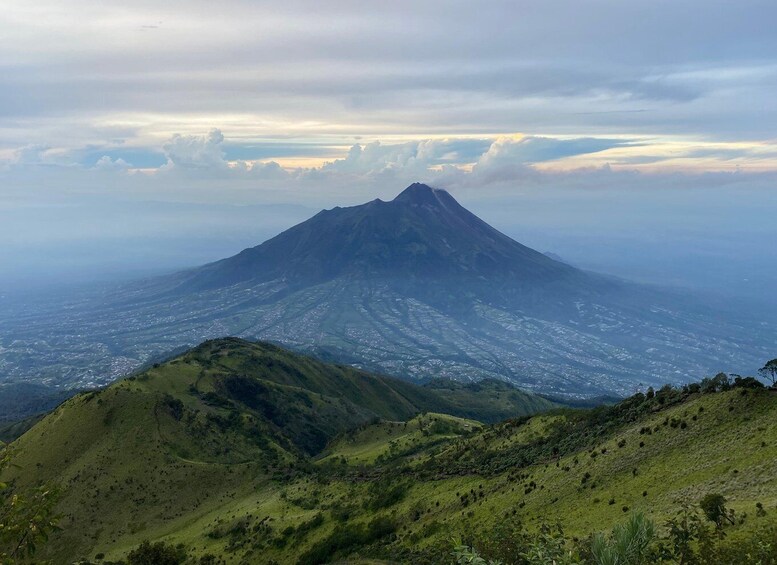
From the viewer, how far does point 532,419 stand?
64.4 meters

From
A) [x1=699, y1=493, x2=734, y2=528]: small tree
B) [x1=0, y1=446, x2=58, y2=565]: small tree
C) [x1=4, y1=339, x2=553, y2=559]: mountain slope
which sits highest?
[x1=0, y1=446, x2=58, y2=565]: small tree

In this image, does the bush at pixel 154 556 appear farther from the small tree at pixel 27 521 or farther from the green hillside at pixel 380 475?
the small tree at pixel 27 521

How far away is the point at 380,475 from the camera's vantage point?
210 feet

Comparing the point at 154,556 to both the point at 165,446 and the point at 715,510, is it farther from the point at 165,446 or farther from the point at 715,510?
the point at 715,510

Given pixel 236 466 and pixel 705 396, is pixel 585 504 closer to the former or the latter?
pixel 705 396

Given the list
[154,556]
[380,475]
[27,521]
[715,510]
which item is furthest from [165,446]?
[715,510]

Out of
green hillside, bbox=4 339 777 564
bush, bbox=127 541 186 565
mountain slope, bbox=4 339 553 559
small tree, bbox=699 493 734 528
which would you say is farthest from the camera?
mountain slope, bbox=4 339 553 559

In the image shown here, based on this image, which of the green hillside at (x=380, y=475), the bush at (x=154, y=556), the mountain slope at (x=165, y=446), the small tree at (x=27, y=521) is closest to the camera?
the small tree at (x=27, y=521)

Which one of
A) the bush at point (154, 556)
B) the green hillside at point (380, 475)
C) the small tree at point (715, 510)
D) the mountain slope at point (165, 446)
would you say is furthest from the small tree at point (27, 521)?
the bush at point (154, 556)

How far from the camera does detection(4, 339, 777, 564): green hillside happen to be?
3228cm

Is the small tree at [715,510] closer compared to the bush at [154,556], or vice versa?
the small tree at [715,510]

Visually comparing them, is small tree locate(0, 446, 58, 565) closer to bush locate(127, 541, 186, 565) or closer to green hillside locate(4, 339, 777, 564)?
green hillside locate(4, 339, 777, 564)

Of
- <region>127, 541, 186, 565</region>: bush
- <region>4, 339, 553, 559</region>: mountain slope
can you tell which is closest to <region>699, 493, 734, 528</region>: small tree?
<region>127, 541, 186, 565</region>: bush

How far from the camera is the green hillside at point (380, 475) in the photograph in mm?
32281
